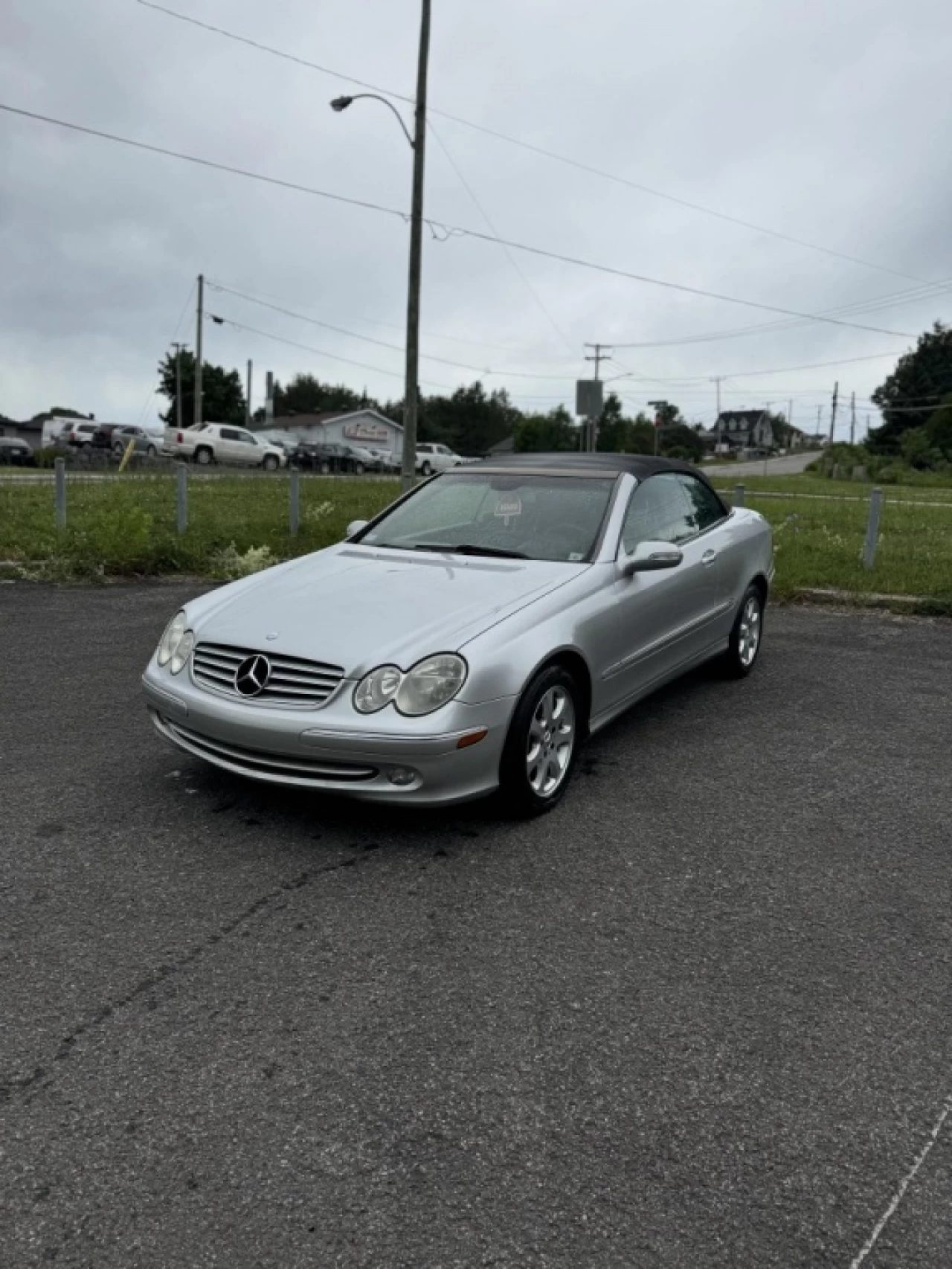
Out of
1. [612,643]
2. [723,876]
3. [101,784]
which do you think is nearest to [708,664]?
[612,643]

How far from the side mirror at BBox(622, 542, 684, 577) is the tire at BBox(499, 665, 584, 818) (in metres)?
0.76

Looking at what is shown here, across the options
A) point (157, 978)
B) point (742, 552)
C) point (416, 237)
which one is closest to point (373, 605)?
point (157, 978)

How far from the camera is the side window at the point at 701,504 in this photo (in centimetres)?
609

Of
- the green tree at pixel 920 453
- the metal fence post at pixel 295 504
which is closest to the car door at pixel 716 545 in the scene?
the metal fence post at pixel 295 504

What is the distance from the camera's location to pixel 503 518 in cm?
529

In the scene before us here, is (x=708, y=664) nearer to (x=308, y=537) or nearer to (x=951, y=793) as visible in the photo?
(x=951, y=793)

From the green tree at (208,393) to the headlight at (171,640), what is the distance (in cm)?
7304

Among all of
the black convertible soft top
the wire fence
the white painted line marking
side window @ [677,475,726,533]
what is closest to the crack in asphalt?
the white painted line marking

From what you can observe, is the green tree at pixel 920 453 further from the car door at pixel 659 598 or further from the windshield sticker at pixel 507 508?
the windshield sticker at pixel 507 508

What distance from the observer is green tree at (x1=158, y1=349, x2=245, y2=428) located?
73.4 meters

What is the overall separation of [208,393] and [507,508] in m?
75.6

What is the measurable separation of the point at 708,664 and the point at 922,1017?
3.92 m

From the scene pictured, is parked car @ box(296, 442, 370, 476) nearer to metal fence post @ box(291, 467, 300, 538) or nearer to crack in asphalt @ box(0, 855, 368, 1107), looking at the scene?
metal fence post @ box(291, 467, 300, 538)

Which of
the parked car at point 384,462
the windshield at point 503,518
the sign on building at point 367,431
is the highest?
the sign on building at point 367,431
